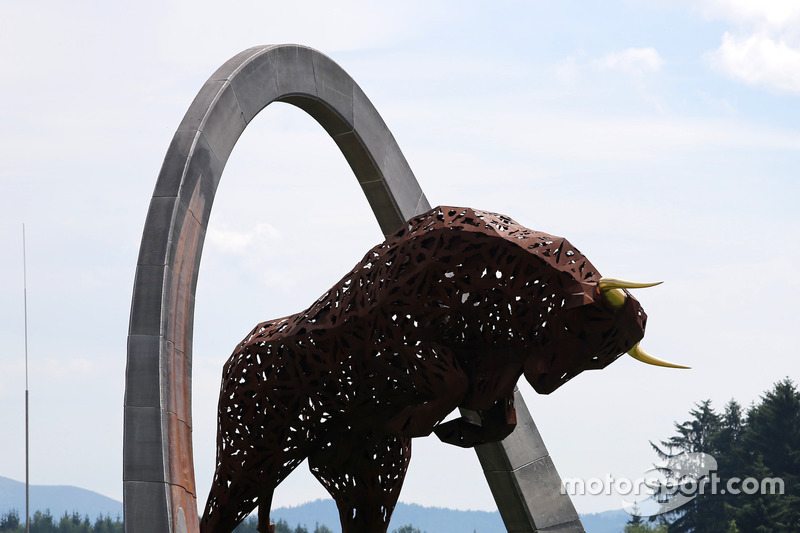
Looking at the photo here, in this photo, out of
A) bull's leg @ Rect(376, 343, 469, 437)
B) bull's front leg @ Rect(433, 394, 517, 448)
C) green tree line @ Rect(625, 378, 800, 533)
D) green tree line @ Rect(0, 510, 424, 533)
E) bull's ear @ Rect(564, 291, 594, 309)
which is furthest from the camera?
green tree line @ Rect(0, 510, 424, 533)

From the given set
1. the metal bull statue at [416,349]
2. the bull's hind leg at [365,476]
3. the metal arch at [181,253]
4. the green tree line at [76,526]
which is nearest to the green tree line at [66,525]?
the green tree line at [76,526]

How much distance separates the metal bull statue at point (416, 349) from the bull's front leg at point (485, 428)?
1 centimetres

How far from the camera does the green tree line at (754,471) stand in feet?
99.0

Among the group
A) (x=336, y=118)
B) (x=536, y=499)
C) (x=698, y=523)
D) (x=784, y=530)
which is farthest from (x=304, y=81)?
(x=698, y=523)

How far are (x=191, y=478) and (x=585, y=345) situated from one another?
10.5ft

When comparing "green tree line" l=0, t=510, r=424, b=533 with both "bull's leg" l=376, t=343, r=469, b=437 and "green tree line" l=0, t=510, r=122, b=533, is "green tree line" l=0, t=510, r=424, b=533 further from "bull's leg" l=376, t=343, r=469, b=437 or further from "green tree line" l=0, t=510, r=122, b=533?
"bull's leg" l=376, t=343, r=469, b=437

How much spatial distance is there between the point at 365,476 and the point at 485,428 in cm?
144

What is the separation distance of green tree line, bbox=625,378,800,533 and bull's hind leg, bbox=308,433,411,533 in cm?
2230

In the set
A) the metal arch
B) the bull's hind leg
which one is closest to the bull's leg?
the bull's hind leg

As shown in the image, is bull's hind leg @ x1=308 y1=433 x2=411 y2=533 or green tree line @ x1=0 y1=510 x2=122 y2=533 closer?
bull's hind leg @ x1=308 y1=433 x2=411 y2=533

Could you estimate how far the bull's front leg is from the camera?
9102 mm

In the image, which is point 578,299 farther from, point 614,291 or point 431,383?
point 431,383

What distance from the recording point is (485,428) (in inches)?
361

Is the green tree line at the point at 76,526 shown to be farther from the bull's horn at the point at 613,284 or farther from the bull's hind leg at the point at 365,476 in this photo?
the bull's horn at the point at 613,284
